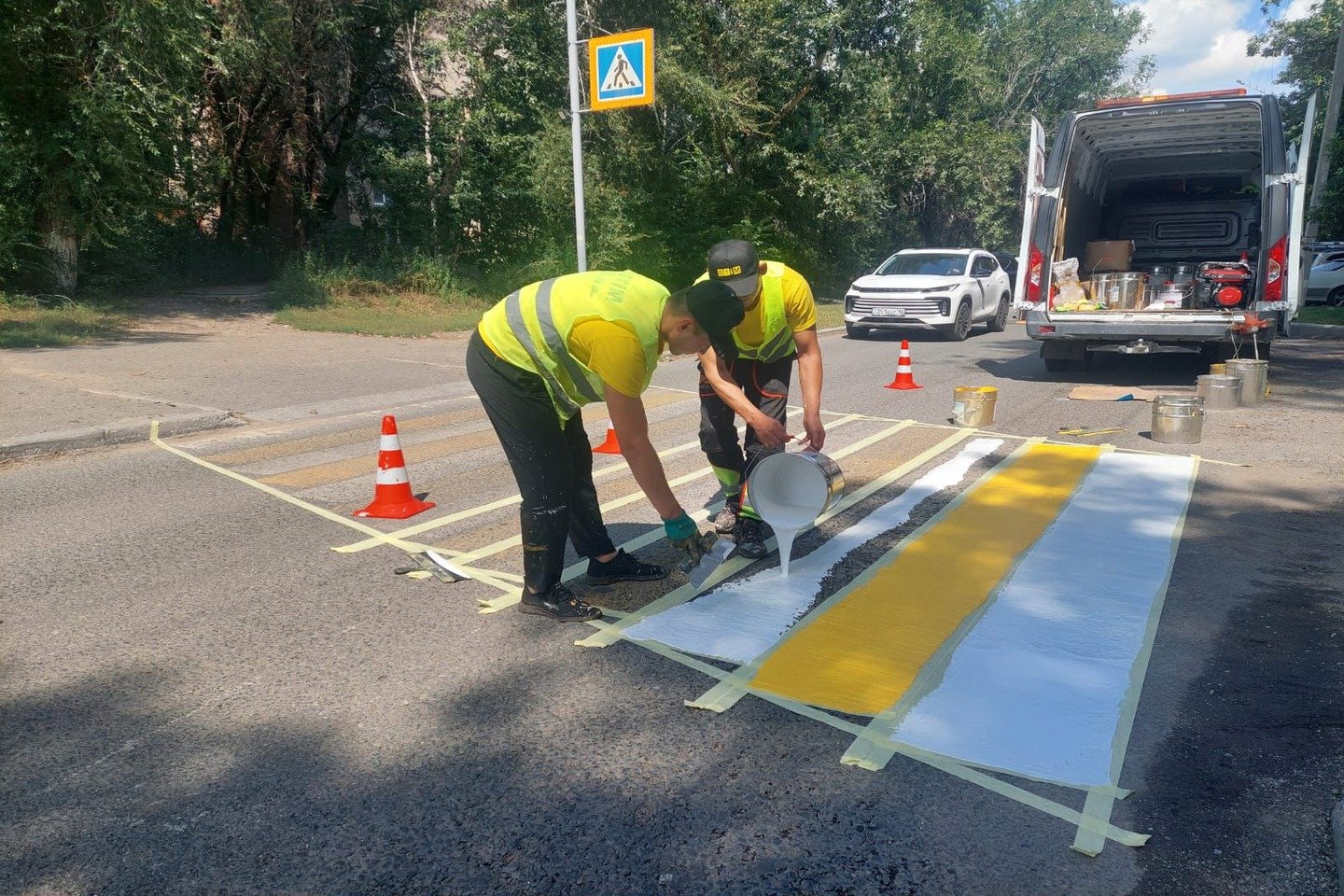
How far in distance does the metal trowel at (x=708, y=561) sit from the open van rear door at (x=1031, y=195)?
753cm

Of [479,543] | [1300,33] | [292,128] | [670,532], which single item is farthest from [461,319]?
[1300,33]

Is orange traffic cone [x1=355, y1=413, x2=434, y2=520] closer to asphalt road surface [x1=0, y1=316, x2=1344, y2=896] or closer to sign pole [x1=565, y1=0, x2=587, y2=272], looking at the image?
Result: asphalt road surface [x1=0, y1=316, x2=1344, y2=896]

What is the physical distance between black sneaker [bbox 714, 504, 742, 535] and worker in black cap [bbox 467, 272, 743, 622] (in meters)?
1.03

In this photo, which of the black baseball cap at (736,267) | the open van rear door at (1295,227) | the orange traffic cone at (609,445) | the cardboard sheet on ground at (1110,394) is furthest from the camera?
the cardboard sheet on ground at (1110,394)

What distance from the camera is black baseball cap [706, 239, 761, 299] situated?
4.71 meters

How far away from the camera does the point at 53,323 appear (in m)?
14.7

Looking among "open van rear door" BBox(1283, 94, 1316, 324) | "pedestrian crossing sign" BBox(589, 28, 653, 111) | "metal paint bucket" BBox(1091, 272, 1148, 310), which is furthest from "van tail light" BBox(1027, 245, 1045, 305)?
"pedestrian crossing sign" BBox(589, 28, 653, 111)

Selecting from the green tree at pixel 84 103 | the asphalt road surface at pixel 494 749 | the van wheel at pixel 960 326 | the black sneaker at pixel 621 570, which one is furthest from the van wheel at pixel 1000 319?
the black sneaker at pixel 621 570

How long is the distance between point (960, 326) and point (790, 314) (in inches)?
536

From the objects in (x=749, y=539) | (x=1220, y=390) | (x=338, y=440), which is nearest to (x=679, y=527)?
(x=749, y=539)

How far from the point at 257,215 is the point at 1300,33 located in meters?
40.0

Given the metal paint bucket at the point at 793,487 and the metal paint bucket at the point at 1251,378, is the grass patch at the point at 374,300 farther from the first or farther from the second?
the metal paint bucket at the point at 793,487

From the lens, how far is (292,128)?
23172 millimetres

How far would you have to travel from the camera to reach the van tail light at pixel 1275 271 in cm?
1041
